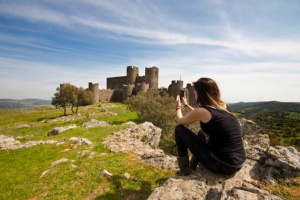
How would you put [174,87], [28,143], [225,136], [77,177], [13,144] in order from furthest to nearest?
[174,87], [13,144], [28,143], [77,177], [225,136]

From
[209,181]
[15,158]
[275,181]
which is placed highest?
[209,181]

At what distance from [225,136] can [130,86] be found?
67002 mm

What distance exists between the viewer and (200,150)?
635 centimetres

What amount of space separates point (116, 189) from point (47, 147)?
34.8 feet

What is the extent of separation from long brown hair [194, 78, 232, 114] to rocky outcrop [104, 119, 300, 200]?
211 cm

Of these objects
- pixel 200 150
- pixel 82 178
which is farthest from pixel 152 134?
pixel 200 150

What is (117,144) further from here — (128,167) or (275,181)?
(275,181)

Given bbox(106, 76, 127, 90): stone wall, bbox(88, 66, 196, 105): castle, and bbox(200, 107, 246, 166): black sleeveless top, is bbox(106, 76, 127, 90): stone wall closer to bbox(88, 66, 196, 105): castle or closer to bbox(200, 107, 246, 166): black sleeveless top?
bbox(88, 66, 196, 105): castle

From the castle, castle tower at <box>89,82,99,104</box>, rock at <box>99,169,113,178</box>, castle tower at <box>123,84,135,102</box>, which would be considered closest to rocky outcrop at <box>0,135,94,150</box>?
rock at <box>99,169,113,178</box>

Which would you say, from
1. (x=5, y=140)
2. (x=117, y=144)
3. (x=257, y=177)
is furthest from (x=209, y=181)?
(x=5, y=140)

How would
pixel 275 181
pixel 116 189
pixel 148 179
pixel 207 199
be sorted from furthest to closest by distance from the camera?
pixel 148 179 → pixel 116 189 → pixel 275 181 → pixel 207 199

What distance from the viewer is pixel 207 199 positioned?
561cm

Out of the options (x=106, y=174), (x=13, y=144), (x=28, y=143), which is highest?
(x=106, y=174)

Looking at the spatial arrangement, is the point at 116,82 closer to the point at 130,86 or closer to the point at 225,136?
the point at 130,86
